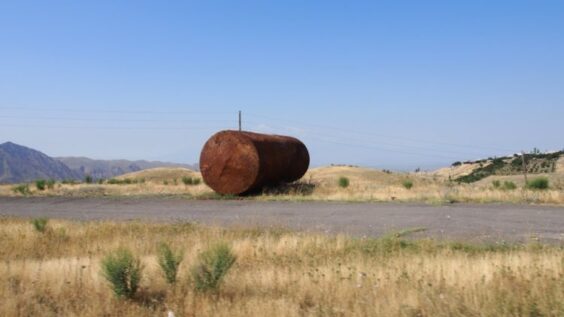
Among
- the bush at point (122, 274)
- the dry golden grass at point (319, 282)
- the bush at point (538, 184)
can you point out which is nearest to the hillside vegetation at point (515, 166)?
the bush at point (538, 184)

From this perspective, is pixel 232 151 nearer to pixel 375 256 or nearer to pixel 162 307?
pixel 375 256

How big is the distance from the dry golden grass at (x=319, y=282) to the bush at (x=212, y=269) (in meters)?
0.18

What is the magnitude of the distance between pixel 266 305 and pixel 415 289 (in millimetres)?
1803

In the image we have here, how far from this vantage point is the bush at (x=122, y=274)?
670 centimetres

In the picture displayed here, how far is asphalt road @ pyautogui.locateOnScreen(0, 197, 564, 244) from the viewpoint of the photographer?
12188 millimetres

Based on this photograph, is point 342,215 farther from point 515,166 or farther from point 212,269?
point 515,166

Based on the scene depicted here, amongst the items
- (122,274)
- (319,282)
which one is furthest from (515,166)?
(122,274)

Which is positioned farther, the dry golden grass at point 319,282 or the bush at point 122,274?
the bush at point 122,274

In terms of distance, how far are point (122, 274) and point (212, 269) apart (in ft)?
3.68

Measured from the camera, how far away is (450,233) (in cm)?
1182

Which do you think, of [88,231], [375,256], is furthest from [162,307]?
[88,231]

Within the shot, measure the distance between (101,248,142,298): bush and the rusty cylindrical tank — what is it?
49.5 feet

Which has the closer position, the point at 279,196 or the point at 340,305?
the point at 340,305

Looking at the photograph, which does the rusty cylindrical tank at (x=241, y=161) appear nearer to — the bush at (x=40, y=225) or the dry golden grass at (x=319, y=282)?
the bush at (x=40, y=225)
